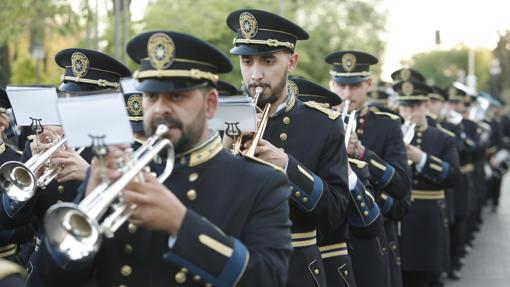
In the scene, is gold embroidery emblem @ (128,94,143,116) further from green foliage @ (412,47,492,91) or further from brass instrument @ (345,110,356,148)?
green foliage @ (412,47,492,91)

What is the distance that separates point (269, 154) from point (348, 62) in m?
3.15

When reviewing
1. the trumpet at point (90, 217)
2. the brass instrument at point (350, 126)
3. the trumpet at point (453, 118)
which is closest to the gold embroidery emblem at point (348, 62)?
the brass instrument at point (350, 126)

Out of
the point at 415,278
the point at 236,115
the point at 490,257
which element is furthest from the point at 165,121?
the point at 490,257

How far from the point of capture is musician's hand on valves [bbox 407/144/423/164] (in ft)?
32.5

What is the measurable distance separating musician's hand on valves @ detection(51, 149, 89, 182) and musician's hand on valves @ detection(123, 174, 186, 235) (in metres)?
1.96

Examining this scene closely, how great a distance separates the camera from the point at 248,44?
563cm

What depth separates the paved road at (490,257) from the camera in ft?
41.9

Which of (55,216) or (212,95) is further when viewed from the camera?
(212,95)

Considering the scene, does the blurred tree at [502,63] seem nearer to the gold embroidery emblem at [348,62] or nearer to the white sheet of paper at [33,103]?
the gold embroidery emblem at [348,62]

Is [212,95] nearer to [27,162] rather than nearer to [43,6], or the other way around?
[27,162]

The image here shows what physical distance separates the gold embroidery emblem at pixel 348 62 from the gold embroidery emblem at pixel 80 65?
2696 mm

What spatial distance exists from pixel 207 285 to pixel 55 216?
2.22 ft

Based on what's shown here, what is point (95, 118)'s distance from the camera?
3.62 meters

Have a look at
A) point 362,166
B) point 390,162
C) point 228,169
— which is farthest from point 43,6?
point 228,169
